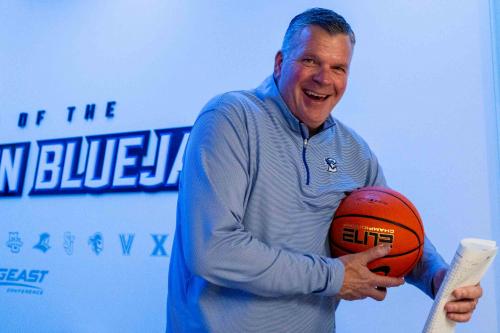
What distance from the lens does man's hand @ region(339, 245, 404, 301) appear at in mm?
1140

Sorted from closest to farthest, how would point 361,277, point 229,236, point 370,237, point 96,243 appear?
point 229,236 → point 361,277 → point 370,237 → point 96,243

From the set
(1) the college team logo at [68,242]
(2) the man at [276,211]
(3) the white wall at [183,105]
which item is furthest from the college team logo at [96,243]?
(2) the man at [276,211]

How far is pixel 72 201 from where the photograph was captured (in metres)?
3.08

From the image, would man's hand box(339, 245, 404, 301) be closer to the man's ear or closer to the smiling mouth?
the smiling mouth

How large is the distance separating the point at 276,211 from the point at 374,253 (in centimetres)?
24

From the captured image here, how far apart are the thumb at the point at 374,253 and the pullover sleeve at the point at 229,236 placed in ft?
0.25

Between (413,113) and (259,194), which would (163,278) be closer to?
(413,113)

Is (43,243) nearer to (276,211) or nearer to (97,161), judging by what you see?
(97,161)

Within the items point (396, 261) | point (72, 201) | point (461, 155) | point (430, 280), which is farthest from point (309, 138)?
point (72, 201)

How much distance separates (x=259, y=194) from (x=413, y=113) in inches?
51.3

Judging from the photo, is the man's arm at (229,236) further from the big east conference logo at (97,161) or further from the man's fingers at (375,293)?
the big east conference logo at (97,161)

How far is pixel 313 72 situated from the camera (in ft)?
4.17

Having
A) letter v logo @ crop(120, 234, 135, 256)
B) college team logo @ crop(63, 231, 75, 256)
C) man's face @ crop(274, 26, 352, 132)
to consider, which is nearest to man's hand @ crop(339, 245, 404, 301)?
man's face @ crop(274, 26, 352, 132)

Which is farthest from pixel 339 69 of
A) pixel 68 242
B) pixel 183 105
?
pixel 68 242
